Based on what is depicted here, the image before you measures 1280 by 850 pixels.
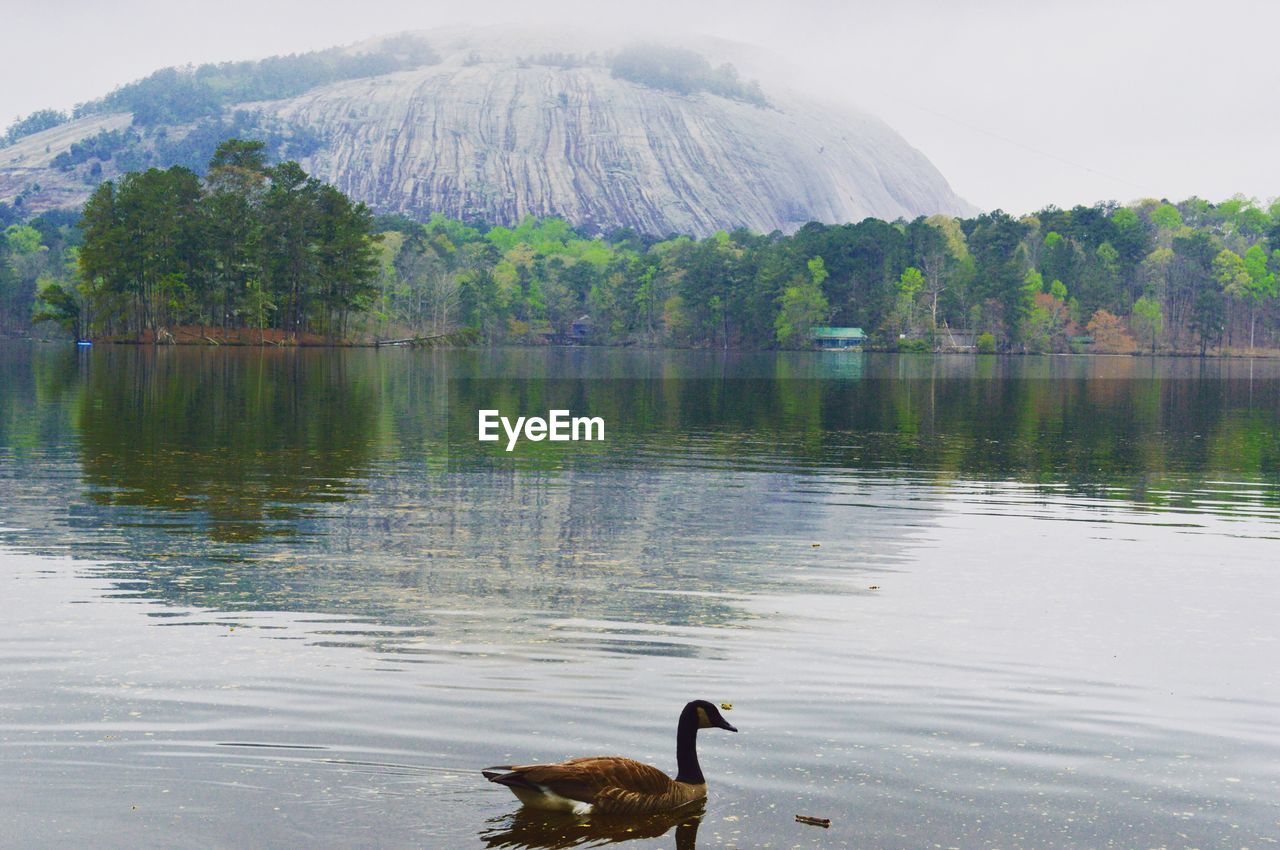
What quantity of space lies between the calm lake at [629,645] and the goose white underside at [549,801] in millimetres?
240

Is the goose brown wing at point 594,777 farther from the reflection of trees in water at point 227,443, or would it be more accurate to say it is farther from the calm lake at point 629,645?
the reflection of trees in water at point 227,443

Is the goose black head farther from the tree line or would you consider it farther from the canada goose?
the tree line

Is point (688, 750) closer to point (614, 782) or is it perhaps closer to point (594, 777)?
point (614, 782)

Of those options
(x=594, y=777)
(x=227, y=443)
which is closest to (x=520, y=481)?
(x=227, y=443)

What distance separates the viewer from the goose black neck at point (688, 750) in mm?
11508

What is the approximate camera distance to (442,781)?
466 inches

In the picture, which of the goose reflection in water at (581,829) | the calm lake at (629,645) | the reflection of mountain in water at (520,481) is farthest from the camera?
the reflection of mountain in water at (520,481)

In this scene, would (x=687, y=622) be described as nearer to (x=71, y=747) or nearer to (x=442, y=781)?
(x=442, y=781)

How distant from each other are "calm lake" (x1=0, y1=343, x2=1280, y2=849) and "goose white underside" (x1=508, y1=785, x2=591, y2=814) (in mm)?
240

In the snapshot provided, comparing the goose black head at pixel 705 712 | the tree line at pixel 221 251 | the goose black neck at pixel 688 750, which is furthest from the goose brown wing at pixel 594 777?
the tree line at pixel 221 251

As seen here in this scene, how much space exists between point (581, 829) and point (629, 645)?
231 inches

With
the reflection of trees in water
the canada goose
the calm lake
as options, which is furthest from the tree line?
the canada goose

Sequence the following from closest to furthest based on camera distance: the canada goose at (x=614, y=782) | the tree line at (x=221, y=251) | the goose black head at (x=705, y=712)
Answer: the canada goose at (x=614, y=782) → the goose black head at (x=705, y=712) → the tree line at (x=221, y=251)

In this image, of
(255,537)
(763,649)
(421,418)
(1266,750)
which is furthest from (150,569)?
(421,418)
